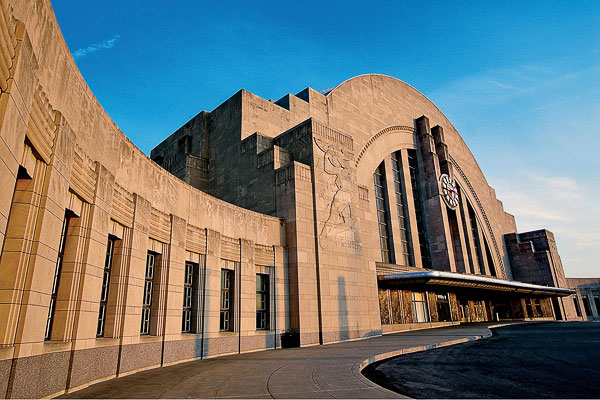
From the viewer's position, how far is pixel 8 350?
642 cm

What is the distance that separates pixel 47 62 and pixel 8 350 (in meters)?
5.74

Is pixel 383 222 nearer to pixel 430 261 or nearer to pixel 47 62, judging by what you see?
pixel 430 261

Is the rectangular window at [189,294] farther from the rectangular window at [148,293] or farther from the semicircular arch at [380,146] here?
the semicircular arch at [380,146]

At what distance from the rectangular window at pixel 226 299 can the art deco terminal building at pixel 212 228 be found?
123mm

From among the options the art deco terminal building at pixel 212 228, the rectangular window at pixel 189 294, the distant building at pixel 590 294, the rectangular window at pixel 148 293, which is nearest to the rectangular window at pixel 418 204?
the art deco terminal building at pixel 212 228

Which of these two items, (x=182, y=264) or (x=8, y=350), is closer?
(x=8, y=350)

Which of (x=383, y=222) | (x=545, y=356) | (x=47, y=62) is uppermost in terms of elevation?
(x=383, y=222)

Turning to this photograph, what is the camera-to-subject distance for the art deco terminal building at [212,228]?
7156mm

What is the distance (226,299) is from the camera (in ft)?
53.9

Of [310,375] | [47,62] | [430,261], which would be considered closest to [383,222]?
[430,261]

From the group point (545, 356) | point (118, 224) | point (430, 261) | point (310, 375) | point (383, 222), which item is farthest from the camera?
point (430, 261)

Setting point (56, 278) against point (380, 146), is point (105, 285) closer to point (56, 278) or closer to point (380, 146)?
point (56, 278)

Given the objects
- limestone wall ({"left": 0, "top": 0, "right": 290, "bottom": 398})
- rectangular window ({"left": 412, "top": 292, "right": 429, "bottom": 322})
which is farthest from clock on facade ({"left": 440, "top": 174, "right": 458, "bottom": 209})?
limestone wall ({"left": 0, "top": 0, "right": 290, "bottom": 398})

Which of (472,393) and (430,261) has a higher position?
(430,261)
